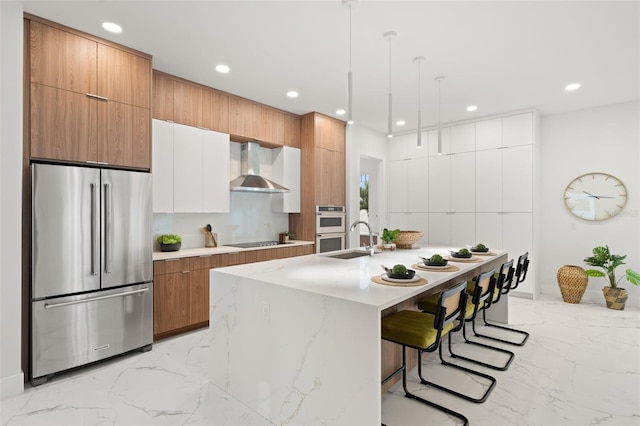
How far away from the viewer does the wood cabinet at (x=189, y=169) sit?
12.0ft

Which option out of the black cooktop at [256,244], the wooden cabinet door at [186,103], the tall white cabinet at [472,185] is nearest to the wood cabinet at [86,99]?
the wooden cabinet door at [186,103]

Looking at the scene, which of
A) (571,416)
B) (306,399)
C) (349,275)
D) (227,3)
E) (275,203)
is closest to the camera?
(306,399)

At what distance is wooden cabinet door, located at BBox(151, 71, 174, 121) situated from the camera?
3.64 metres

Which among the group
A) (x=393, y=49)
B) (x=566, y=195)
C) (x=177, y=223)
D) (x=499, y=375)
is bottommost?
(x=499, y=375)

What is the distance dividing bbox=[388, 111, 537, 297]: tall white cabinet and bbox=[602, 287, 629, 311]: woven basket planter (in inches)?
34.0

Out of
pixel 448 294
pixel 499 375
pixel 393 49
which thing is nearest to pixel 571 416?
pixel 499 375

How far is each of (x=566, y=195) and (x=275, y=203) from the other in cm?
438

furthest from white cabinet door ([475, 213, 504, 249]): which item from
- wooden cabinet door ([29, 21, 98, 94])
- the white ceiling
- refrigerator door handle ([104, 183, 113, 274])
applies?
wooden cabinet door ([29, 21, 98, 94])

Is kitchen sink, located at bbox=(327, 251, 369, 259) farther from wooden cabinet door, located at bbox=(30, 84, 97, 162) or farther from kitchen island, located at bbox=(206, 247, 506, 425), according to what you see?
wooden cabinet door, located at bbox=(30, 84, 97, 162)

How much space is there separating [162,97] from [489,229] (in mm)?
4901

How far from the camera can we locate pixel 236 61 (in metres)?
3.45

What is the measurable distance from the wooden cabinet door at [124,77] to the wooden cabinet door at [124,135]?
74mm

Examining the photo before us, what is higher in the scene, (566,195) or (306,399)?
(566,195)

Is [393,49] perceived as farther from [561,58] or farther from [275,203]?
[275,203]
